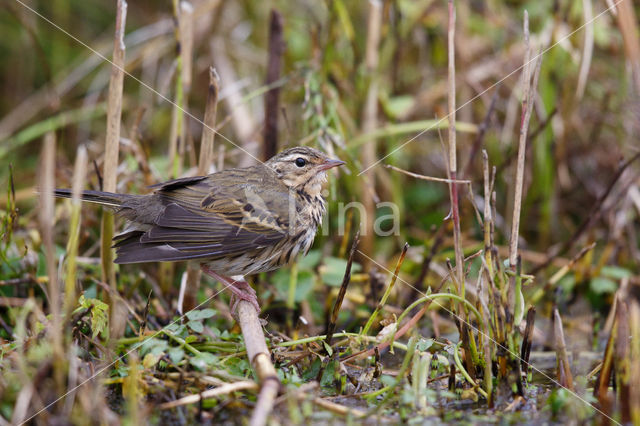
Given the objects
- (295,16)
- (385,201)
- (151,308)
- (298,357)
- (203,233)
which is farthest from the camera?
(295,16)

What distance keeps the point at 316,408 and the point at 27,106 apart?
520 centimetres

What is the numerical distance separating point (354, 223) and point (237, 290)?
5.95 feet

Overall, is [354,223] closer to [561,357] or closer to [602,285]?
[602,285]

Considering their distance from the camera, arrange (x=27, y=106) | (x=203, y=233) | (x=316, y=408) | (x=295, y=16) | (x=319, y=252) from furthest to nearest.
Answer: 1. (x=295, y=16)
2. (x=27, y=106)
3. (x=319, y=252)
4. (x=203, y=233)
5. (x=316, y=408)

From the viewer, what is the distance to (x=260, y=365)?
2875mm

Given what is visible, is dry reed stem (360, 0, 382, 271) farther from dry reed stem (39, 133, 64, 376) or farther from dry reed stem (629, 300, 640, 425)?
dry reed stem (39, 133, 64, 376)

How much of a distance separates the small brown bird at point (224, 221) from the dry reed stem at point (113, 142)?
0.32 ft

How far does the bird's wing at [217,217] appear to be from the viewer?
390cm

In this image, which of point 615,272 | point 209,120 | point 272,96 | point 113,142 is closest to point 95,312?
point 113,142

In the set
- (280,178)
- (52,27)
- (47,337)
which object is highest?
(52,27)

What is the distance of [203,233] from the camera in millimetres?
4023

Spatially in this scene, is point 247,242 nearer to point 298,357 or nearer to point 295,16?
point 298,357

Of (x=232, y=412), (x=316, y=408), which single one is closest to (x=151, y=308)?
(x=232, y=412)

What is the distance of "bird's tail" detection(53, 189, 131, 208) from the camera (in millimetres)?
3885
